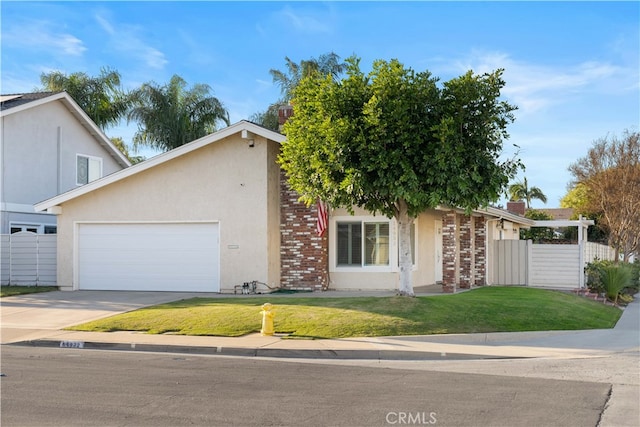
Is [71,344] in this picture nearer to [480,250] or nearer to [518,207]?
[480,250]

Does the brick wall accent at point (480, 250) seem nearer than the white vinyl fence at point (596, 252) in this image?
Yes

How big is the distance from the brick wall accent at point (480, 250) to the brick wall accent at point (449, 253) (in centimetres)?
311

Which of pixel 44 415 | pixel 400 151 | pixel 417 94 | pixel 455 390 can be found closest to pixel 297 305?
pixel 400 151

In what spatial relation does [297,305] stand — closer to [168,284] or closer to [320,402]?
[168,284]

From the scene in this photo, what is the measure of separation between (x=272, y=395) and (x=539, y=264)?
1956cm

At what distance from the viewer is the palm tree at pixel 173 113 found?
43428 millimetres

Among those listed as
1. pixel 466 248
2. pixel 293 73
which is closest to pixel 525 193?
pixel 293 73

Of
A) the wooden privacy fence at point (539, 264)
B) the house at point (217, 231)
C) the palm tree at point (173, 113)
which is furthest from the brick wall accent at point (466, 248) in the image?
the palm tree at point (173, 113)

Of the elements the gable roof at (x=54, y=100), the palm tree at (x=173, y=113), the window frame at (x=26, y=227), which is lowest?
the window frame at (x=26, y=227)

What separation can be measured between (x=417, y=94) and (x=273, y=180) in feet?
25.2

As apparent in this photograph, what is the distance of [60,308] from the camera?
60.7ft

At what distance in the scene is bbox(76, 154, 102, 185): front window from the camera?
31.0 meters

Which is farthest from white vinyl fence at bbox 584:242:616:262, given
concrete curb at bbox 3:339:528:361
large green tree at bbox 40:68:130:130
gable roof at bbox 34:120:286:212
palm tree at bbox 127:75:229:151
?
large green tree at bbox 40:68:130:130

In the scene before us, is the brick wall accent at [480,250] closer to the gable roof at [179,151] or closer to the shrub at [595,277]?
the shrub at [595,277]
